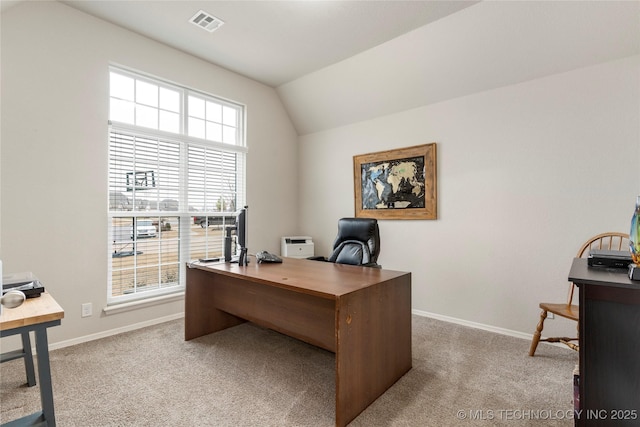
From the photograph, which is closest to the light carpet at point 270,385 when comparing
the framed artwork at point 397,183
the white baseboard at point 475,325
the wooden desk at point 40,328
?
the white baseboard at point 475,325

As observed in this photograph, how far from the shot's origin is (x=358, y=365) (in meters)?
1.74

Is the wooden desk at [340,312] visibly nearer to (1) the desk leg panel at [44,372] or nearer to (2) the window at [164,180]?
(2) the window at [164,180]

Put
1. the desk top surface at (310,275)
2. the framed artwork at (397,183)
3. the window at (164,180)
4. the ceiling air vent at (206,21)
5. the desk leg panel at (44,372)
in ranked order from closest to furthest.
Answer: the desk leg panel at (44,372)
the desk top surface at (310,275)
the ceiling air vent at (206,21)
the window at (164,180)
the framed artwork at (397,183)

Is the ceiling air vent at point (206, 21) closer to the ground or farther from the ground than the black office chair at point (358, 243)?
farther from the ground

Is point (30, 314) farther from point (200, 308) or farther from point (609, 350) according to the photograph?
point (609, 350)

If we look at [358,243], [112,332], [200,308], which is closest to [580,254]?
[358,243]

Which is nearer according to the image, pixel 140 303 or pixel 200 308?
pixel 200 308

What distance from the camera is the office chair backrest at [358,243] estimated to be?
2.76m

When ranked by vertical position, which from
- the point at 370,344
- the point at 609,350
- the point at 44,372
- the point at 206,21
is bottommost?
the point at 370,344

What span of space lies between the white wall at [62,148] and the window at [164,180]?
15cm

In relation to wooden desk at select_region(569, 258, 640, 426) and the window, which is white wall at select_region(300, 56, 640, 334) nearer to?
wooden desk at select_region(569, 258, 640, 426)

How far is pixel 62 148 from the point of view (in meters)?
2.62

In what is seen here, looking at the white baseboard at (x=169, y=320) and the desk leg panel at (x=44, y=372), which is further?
the white baseboard at (x=169, y=320)

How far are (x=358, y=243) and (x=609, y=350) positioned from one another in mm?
1895
